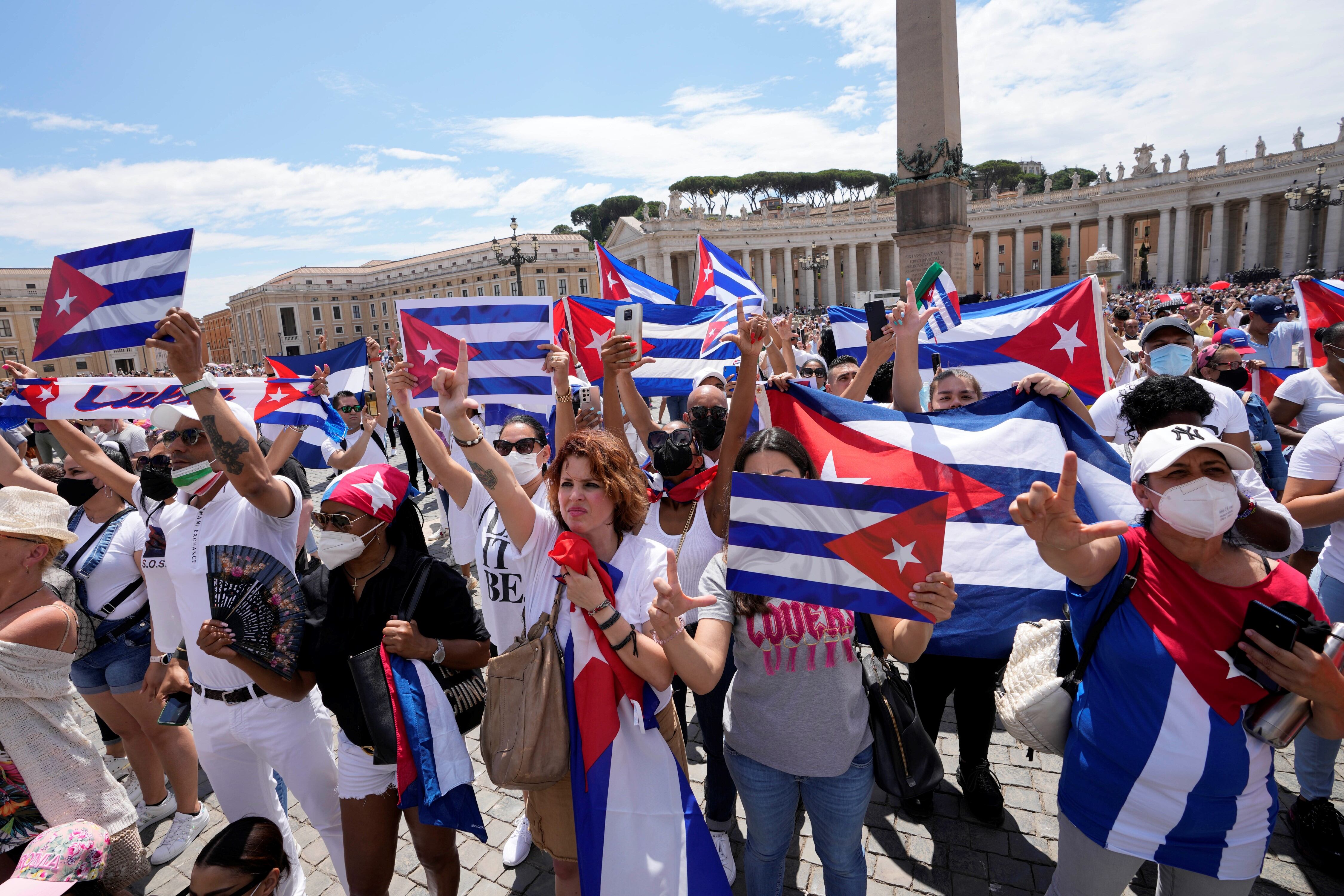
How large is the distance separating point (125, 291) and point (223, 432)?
1773 millimetres

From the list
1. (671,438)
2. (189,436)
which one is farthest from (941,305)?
(189,436)

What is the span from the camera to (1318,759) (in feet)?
10.5

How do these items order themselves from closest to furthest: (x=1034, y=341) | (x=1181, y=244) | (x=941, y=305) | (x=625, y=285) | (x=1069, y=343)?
(x=1069, y=343) → (x=1034, y=341) → (x=941, y=305) → (x=625, y=285) → (x=1181, y=244)

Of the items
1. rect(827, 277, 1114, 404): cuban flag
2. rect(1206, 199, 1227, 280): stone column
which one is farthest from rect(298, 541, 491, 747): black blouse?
rect(1206, 199, 1227, 280): stone column

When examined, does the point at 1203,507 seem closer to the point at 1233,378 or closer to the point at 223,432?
the point at 223,432

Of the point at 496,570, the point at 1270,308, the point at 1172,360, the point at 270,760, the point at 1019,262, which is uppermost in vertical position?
the point at 1019,262

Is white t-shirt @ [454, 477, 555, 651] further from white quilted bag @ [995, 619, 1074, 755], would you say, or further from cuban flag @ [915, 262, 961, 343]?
cuban flag @ [915, 262, 961, 343]

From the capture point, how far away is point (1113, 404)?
13.4 ft

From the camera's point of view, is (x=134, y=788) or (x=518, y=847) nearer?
(x=518, y=847)

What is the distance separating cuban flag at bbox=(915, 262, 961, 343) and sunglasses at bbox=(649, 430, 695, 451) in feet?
8.41

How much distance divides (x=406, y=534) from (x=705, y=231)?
66.5 meters

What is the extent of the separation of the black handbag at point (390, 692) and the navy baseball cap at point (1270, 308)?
8912mm

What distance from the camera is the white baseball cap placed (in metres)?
1.98

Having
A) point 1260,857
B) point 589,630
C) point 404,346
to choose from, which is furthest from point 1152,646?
point 404,346
